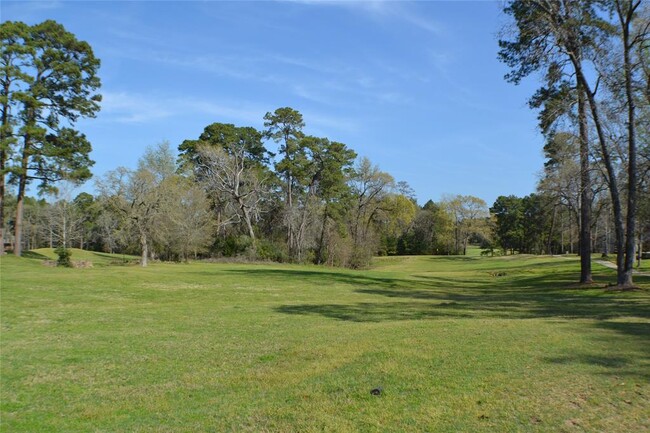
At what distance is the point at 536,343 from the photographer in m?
8.23

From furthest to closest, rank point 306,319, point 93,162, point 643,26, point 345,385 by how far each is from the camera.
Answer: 1. point 93,162
2. point 643,26
3. point 306,319
4. point 345,385

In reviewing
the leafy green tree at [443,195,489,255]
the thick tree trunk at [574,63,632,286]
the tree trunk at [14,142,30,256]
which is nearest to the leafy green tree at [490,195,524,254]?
the leafy green tree at [443,195,489,255]

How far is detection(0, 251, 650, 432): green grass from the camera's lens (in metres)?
5.14

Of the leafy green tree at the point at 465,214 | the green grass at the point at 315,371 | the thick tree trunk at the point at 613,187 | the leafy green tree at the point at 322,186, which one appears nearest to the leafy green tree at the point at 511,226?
the leafy green tree at the point at 465,214

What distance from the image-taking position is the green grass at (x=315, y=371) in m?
5.14

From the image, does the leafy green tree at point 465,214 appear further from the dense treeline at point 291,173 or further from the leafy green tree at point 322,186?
the leafy green tree at point 322,186

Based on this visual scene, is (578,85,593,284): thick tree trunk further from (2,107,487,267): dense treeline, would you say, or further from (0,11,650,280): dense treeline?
(2,107,487,267): dense treeline

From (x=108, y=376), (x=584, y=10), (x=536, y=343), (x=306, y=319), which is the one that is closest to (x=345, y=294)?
(x=306, y=319)

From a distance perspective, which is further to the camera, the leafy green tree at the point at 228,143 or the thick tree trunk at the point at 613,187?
the leafy green tree at the point at 228,143

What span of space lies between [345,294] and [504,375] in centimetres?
1483

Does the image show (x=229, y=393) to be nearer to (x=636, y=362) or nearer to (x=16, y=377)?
(x=16, y=377)

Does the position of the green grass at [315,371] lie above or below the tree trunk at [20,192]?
below

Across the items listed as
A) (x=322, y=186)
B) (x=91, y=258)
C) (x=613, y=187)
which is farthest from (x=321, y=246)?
(x=613, y=187)

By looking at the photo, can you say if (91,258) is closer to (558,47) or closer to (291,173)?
(291,173)
